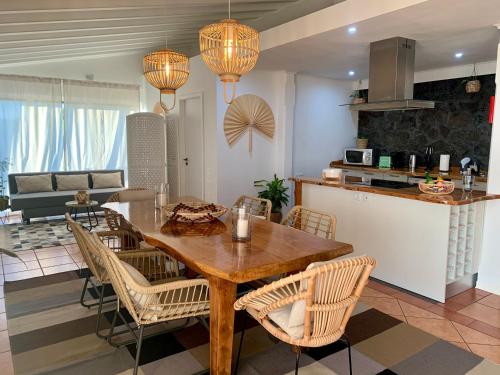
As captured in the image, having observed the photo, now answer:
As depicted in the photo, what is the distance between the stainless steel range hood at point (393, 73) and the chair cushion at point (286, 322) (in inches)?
109

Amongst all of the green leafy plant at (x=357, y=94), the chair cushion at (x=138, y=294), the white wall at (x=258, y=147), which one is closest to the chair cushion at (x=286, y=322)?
the chair cushion at (x=138, y=294)

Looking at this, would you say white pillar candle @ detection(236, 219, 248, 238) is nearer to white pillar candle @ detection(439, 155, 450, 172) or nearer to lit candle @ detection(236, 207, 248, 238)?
lit candle @ detection(236, 207, 248, 238)

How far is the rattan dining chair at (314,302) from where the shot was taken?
5.43ft

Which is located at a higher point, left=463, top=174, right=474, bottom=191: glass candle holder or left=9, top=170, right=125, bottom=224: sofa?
left=463, top=174, right=474, bottom=191: glass candle holder

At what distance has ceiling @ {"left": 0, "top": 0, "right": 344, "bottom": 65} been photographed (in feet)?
10.8

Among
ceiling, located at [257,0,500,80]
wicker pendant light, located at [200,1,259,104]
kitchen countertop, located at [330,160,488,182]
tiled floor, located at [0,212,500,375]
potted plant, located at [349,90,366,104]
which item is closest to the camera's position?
wicker pendant light, located at [200,1,259,104]

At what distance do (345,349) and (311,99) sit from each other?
4.29m

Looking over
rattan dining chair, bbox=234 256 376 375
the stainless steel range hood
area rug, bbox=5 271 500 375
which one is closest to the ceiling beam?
the stainless steel range hood

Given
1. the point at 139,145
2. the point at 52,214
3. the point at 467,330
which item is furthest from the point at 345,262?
the point at 52,214

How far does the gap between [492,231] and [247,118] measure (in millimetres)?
3221

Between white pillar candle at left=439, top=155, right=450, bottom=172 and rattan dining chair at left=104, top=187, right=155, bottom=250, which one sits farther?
white pillar candle at left=439, top=155, right=450, bottom=172

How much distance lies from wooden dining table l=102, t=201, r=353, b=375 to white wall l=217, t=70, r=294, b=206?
8.78 ft

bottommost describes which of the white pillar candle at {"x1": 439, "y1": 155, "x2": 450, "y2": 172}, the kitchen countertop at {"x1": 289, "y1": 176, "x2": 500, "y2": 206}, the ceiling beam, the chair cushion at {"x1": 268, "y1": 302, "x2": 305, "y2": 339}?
the chair cushion at {"x1": 268, "y1": 302, "x2": 305, "y2": 339}

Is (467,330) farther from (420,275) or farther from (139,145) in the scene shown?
(139,145)
